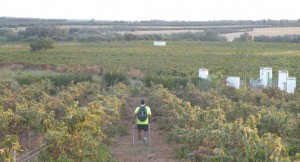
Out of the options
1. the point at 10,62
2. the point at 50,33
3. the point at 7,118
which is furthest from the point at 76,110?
the point at 50,33

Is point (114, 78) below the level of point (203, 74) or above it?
below

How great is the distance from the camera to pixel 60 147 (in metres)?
10.8

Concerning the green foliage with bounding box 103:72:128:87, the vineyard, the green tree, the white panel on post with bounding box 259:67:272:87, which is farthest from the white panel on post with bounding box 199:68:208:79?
the green tree

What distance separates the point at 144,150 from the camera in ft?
47.5

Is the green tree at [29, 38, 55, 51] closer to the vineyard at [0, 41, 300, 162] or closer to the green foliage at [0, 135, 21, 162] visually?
the vineyard at [0, 41, 300, 162]

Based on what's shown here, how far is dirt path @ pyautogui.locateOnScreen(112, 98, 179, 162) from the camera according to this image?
13.4m

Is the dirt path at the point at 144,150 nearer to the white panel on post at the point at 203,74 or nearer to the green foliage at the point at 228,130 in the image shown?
the green foliage at the point at 228,130

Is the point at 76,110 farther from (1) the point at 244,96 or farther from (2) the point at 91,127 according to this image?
(1) the point at 244,96

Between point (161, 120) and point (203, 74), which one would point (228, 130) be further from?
point (203, 74)

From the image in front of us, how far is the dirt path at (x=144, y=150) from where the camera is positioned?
43.9 ft

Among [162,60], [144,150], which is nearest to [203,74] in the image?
[144,150]

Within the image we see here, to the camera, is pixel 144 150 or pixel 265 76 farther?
pixel 265 76

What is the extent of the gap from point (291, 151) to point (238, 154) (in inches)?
126

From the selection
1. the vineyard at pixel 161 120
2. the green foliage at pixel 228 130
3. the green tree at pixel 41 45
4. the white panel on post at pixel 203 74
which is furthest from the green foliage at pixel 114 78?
the green tree at pixel 41 45
